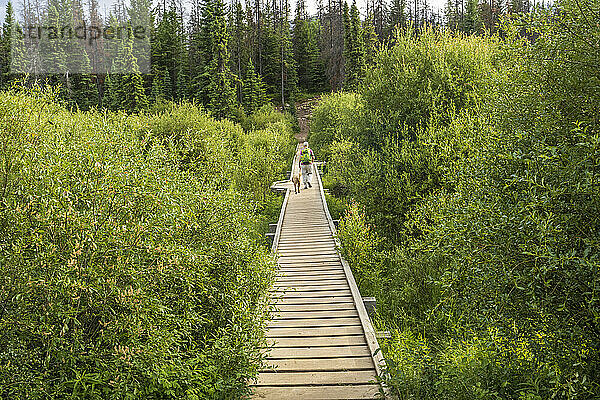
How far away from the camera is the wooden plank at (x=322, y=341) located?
6.23 meters

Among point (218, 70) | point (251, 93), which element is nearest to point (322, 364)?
point (218, 70)

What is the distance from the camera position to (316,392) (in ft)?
16.8

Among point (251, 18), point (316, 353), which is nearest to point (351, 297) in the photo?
point (316, 353)

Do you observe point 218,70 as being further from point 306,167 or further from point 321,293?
point 321,293

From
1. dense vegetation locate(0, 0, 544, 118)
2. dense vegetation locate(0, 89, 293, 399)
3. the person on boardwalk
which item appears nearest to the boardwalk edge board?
dense vegetation locate(0, 89, 293, 399)

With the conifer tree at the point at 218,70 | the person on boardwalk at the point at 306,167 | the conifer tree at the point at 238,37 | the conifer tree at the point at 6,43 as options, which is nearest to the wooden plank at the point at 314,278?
the person on boardwalk at the point at 306,167

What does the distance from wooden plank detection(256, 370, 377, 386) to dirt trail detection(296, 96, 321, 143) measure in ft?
131

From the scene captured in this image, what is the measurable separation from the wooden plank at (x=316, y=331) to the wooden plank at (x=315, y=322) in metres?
0.11

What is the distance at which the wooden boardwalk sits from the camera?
5254 mm

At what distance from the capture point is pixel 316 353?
19.8 ft

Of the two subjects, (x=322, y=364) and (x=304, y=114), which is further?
(x=304, y=114)

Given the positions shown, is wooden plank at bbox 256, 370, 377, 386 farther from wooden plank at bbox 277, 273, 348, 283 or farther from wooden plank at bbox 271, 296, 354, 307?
wooden plank at bbox 277, 273, 348, 283

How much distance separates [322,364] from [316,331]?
94 centimetres

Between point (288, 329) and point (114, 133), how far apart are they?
3736mm
